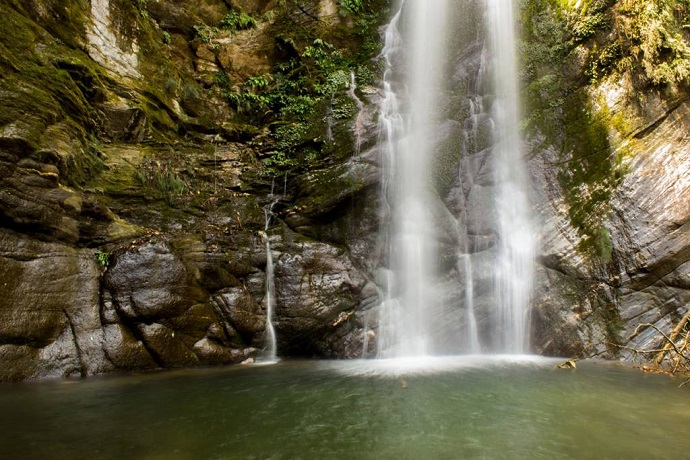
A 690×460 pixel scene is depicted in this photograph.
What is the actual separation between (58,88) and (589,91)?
13425mm

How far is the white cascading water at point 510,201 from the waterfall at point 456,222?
0.03m

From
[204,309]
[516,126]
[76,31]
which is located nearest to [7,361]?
[204,309]

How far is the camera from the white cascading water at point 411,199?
977 centimetres

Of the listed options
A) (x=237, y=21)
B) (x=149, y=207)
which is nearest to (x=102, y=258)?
(x=149, y=207)

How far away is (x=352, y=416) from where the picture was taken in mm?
4812

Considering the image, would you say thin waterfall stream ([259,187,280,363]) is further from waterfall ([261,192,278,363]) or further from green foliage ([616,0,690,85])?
green foliage ([616,0,690,85])

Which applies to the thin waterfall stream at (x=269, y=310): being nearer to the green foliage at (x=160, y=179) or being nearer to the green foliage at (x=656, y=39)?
the green foliage at (x=160, y=179)

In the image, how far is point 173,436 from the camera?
4.10 meters

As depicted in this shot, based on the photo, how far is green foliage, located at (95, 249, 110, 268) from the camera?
777 centimetres

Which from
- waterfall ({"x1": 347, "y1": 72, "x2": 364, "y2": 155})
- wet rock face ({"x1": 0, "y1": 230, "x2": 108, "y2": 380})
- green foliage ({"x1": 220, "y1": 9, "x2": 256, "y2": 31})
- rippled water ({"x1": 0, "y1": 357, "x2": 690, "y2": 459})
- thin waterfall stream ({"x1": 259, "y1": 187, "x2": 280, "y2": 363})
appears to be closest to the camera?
rippled water ({"x1": 0, "y1": 357, "x2": 690, "y2": 459})

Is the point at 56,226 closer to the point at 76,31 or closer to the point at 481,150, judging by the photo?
the point at 76,31

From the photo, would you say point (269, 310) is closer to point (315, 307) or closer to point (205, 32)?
point (315, 307)

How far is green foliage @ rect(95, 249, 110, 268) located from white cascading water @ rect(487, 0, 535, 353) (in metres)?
9.45

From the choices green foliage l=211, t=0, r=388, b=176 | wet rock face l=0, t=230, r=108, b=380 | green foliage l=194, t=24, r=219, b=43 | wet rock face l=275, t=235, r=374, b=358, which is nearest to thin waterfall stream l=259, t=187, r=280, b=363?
wet rock face l=275, t=235, r=374, b=358
